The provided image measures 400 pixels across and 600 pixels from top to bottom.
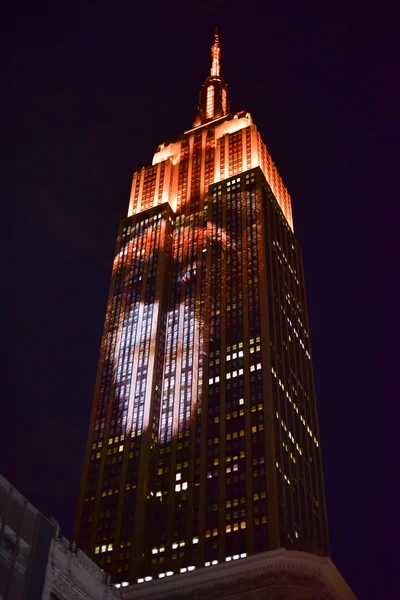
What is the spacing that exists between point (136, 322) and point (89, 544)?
5417cm

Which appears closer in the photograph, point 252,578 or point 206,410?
point 252,578

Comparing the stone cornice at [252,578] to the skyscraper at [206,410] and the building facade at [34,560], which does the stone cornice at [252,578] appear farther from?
the building facade at [34,560]

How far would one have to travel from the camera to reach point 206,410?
15925 centimetres

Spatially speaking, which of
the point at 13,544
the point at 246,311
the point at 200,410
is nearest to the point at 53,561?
the point at 13,544

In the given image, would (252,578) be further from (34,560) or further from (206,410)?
(34,560)

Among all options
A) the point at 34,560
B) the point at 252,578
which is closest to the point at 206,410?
the point at 252,578

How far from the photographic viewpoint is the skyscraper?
466 ft

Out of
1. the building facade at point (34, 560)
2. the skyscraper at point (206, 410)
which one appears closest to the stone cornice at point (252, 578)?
the skyscraper at point (206, 410)

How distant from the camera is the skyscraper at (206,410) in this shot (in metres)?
142

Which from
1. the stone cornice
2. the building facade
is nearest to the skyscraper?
the stone cornice

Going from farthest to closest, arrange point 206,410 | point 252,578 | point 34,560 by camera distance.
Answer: point 206,410, point 252,578, point 34,560

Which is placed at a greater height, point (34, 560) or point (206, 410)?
point (206, 410)

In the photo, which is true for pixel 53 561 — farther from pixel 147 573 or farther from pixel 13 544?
pixel 147 573

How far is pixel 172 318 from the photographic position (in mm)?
184250
